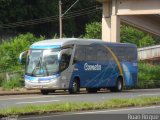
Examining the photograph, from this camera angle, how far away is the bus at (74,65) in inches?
1315

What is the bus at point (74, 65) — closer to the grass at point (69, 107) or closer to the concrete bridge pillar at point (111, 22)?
the concrete bridge pillar at point (111, 22)

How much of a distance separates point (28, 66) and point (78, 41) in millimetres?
3347

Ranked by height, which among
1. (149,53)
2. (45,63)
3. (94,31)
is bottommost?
(45,63)

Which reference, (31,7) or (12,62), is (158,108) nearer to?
(12,62)

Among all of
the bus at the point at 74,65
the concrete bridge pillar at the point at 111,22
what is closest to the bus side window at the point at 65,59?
the bus at the point at 74,65

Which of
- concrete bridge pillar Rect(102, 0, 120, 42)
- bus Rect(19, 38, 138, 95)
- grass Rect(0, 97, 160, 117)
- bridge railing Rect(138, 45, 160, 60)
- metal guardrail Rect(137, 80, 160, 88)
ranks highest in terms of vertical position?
concrete bridge pillar Rect(102, 0, 120, 42)

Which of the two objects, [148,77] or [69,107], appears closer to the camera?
[69,107]

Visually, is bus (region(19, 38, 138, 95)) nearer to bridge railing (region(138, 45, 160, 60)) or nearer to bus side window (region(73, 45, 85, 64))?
bus side window (region(73, 45, 85, 64))

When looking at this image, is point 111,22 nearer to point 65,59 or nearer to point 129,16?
point 129,16

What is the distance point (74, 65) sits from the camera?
3428cm

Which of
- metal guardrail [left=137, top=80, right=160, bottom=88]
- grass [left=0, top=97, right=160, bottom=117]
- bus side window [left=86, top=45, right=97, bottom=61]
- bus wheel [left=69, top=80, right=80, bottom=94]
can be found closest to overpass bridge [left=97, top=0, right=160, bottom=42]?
metal guardrail [left=137, top=80, right=160, bottom=88]

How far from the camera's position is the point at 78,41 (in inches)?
1371

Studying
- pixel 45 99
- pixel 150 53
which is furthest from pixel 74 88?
pixel 150 53

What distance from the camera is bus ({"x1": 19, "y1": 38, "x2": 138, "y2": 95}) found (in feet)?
110
